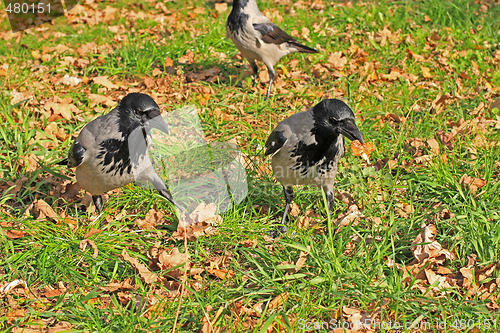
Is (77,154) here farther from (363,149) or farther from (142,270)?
(363,149)

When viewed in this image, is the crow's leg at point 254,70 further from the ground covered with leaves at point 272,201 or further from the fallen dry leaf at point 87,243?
the fallen dry leaf at point 87,243

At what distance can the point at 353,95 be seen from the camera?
251 inches

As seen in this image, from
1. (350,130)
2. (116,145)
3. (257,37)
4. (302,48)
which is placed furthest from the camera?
(302,48)

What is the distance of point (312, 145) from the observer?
A: 397cm

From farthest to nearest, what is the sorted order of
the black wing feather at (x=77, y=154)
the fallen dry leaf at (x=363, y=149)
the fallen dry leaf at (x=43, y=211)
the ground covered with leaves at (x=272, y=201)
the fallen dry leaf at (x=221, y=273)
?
the fallen dry leaf at (x=363, y=149) → the fallen dry leaf at (x=43, y=211) → the black wing feather at (x=77, y=154) → the fallen dry leaf at (x=221, y=273) → the ground covered with leaves at (x=272, y=201)

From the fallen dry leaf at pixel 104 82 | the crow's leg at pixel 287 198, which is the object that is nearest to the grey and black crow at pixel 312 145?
the crow's leg at pixel 287 198

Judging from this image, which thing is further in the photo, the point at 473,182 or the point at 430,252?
the point at 473,182

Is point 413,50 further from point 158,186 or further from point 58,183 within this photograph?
point 58,183

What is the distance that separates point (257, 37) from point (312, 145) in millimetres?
3060

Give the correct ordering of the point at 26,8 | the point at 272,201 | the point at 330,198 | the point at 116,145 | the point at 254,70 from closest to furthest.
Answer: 1. the point at 116,145
2. the point at 330,198
3. the point at 272,201
4. the point at 254,70
5. the point at 26,8

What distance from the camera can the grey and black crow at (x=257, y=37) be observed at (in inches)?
256

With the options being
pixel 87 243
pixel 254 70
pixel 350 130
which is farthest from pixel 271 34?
pixel 87 243

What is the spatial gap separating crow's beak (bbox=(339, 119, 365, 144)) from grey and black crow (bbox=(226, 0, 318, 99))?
277cm

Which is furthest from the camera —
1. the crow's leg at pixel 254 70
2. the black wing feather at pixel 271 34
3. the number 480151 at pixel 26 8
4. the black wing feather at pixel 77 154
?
the number 480151 at pixel 26 8
